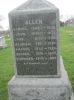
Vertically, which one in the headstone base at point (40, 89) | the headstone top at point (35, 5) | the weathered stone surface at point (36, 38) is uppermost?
A: the headstone top at point (35, 5)

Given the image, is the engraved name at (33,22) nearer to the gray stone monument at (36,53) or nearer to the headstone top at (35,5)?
the gray stone monument at (36,53)

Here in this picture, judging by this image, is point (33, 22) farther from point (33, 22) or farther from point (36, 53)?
point (36, 53)

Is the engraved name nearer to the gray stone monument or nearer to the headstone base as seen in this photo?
the gray stone monument

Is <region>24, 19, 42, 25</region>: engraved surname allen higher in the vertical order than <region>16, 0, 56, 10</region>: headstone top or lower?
lower

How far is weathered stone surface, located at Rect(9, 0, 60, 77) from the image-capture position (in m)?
3.88

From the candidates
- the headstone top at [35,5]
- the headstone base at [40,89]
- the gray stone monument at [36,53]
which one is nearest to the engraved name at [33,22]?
the gray stone monument at [36,53]

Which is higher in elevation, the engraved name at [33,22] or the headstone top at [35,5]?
the headstone top at [35,5]

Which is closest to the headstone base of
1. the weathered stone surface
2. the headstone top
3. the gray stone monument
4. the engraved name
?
the gray stone monument

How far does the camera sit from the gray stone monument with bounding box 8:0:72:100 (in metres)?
3.89

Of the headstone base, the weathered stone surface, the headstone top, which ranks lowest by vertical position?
the headstone base

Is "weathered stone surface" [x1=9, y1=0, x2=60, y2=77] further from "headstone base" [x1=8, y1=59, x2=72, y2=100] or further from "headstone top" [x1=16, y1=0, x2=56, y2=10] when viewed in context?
"headstone base" [x1=8, y1=59, x2=72, y2=100]

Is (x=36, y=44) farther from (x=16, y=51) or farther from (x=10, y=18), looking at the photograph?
(x=10, y=18)

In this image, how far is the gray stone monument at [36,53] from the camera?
3.89m

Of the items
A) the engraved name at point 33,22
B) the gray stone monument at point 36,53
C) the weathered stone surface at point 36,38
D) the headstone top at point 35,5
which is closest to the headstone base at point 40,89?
the gray stone monument at point 36,53
